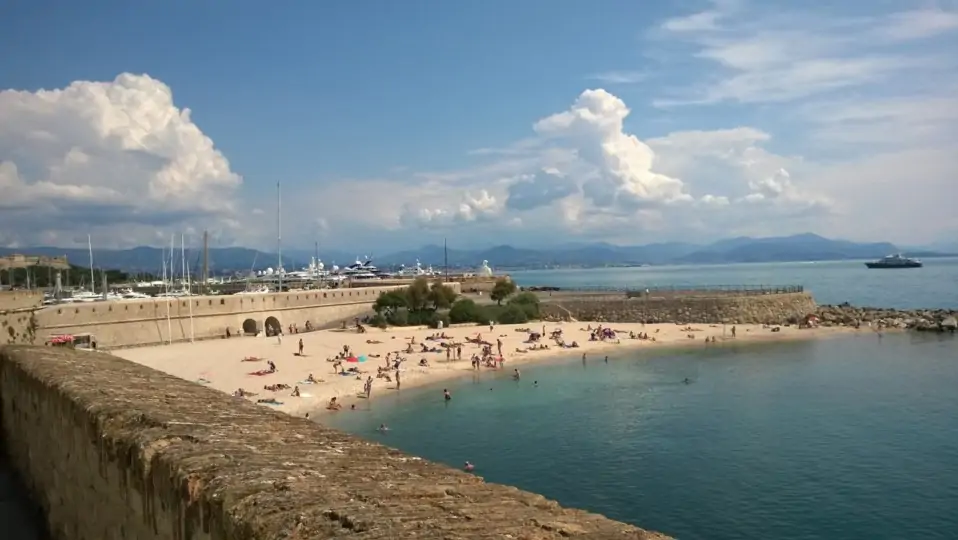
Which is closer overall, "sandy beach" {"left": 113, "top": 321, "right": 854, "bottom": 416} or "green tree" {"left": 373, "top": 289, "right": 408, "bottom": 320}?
"sandy beach" {"left": 113, "top": 321, "right": 854, "bottom": 416}

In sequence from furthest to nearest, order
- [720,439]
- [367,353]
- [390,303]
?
[390,303]
[367,353]
[720,439]

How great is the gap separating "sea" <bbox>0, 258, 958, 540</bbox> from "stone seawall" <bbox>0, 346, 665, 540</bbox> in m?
2.27

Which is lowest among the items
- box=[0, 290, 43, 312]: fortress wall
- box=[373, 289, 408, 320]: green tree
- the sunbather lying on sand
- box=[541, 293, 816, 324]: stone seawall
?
the sunbather lying on sand

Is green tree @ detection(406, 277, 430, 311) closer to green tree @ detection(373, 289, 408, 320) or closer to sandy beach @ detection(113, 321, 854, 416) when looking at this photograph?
green tree @ detection(373, 289, 408, 320)

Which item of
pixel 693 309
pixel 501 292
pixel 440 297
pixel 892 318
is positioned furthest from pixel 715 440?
pixel 892 318

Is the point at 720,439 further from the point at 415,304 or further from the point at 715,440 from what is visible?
the point at 415,304

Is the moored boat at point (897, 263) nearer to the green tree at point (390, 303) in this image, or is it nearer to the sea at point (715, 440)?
the sea at point (715, 440)

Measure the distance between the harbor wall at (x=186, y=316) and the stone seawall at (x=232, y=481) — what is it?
26.2 m

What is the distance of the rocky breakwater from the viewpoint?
48875 mm

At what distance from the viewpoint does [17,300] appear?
64.4ft

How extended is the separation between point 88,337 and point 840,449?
108 ft

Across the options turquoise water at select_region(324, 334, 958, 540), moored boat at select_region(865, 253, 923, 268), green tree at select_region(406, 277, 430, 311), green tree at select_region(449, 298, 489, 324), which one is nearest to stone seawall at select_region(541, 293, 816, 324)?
green tree at select_region(449, 298, 489, 324)

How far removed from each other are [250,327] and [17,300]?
80.6 ft

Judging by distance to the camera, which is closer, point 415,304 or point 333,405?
point 333,405
